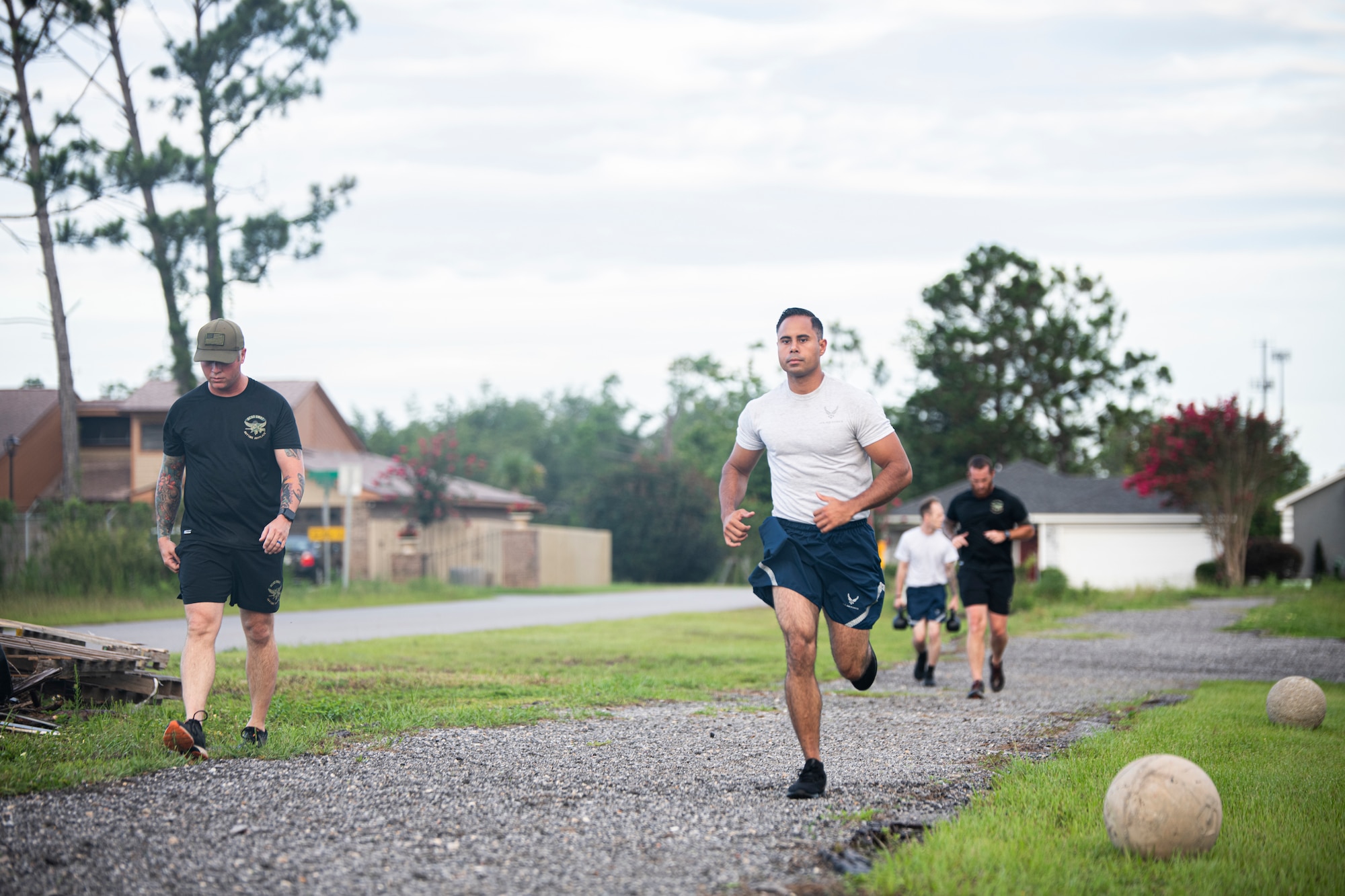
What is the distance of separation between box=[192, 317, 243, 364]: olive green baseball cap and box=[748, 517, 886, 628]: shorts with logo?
2.94 m

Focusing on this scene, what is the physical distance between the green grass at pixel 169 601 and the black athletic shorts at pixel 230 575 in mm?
7558

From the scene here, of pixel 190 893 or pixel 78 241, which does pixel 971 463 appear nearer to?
pixel 190 893

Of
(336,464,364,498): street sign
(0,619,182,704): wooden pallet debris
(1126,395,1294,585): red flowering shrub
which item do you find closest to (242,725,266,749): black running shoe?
Result: (0,619,182,704): wooden pallet debris

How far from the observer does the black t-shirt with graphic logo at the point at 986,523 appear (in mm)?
10570

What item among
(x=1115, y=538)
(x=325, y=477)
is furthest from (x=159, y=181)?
(x=1115, y=538)

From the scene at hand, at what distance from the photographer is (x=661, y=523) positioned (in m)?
53.9

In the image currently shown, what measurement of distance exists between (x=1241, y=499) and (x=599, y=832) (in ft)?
108

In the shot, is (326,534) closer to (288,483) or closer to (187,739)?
(288,483)

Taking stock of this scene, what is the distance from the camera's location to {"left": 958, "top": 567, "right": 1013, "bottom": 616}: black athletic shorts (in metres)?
10.5

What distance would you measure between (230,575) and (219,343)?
1.21 m

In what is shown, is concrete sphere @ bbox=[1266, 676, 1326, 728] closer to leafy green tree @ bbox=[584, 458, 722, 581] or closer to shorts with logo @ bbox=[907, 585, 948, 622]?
shorts with logo @ bbox=[907, 585, 948, 622]

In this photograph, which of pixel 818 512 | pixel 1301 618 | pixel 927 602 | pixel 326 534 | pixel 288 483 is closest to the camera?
pixel 818 512

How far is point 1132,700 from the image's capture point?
1027cm

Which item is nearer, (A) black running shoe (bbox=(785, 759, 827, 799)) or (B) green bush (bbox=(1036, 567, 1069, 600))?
(A) black running shoe (bbox=(785, 759, 827, 799))
